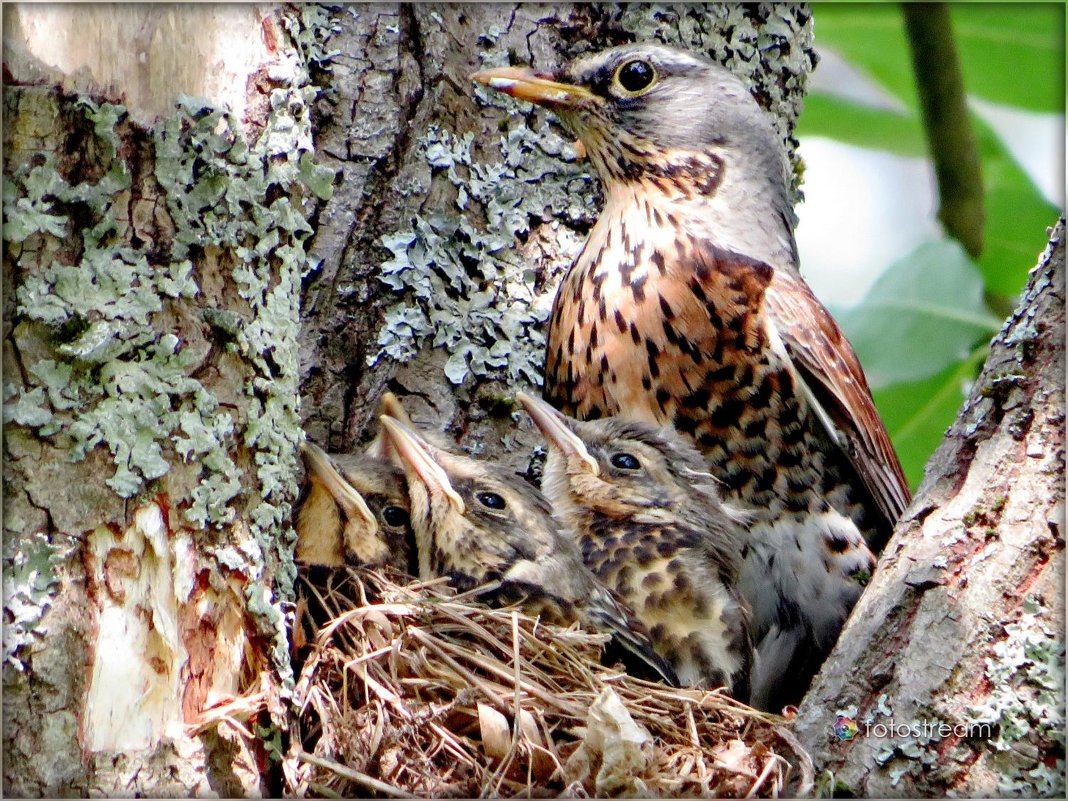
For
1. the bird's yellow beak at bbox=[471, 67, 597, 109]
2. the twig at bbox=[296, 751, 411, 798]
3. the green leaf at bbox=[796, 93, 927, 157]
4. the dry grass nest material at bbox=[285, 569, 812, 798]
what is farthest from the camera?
the green leaf at bbox=[796, 93, 927, 157]

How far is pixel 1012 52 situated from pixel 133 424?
3.76m

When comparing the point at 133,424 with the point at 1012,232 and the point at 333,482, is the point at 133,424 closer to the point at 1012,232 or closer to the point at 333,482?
the point at 333,482

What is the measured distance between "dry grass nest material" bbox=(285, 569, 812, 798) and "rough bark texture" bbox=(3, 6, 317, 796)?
20 cm

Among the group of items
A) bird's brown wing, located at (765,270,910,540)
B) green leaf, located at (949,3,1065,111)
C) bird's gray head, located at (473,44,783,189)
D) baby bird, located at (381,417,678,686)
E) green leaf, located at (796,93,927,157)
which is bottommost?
baby bird, located at (381,417,678,686)

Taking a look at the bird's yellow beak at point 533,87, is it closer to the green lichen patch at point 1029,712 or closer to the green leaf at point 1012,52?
the green leaf at point 1012,52

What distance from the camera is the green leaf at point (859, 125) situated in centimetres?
536

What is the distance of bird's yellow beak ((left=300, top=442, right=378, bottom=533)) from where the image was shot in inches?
127

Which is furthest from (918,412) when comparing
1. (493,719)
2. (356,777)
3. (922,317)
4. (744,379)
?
(356,777)

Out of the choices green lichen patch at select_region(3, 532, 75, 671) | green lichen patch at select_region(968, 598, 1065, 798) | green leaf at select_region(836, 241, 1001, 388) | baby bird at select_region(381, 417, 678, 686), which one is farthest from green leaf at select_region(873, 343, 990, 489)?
green lichen patch at select_region(3, 532, 75, 671)

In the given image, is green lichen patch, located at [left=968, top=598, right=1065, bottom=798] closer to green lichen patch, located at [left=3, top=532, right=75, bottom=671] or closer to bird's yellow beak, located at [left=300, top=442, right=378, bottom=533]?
bird's yellow beak, located at [left=300, top=442, right=378, bottom=533]

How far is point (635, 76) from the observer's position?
4.03 m

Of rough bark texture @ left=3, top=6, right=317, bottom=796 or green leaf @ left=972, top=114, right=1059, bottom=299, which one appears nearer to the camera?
rough bark texture @ left=3, top=6, right=317, bottom=796

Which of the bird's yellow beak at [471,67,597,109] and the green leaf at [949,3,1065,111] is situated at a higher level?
the green leaf at [949,3,1065,111]

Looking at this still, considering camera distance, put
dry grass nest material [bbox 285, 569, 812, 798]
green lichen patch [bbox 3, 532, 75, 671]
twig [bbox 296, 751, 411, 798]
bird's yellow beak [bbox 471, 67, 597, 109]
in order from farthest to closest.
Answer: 1. bird's yellow beak [bbox 471, 67, 597, 109]
2. dry grass nest material [bbox 285, 569, 812, 798]
3. twig [bbox 296, 751, 411, 798]
4. green lichen patch [bbox 3, 532, 75, 671]
